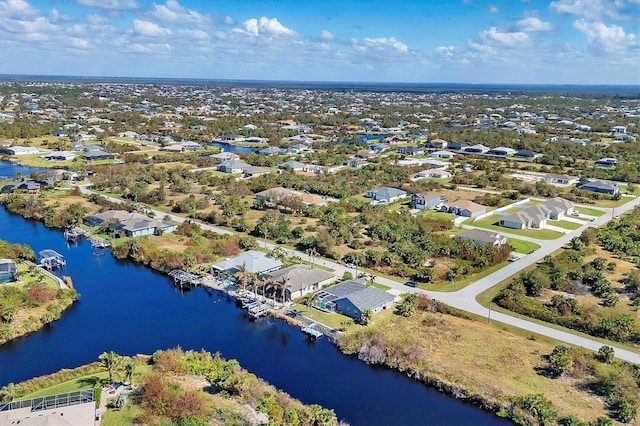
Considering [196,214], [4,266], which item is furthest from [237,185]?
[4,266]

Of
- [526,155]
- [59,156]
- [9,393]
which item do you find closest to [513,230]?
[9,393]

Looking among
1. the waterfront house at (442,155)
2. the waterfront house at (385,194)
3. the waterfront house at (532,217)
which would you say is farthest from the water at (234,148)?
the waterfront house at (532,217)

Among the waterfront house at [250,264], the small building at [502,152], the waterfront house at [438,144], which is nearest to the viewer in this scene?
the waterfront house at [250,264]

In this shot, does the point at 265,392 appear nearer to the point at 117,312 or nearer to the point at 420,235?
the point at 117,312

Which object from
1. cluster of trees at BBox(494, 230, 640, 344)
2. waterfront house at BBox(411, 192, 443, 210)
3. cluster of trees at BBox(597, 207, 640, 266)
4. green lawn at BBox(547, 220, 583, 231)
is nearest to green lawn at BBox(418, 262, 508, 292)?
cluster of trees at BBox(494, 230, 640, 344)

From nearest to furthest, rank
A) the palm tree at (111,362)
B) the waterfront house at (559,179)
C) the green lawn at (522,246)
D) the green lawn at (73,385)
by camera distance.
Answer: the green lawn at (73,385), the palm tree at (111,362), the green lawn at (522,246), the waterfront house at (559,179)

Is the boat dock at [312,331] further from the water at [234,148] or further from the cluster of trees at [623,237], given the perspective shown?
the water at [234,148]

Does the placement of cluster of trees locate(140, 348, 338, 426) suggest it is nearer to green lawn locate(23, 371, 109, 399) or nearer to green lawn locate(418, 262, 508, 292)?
green lawn locate(23, 371, 109, 399)

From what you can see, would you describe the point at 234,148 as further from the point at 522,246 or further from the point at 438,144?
the point at 522,246
